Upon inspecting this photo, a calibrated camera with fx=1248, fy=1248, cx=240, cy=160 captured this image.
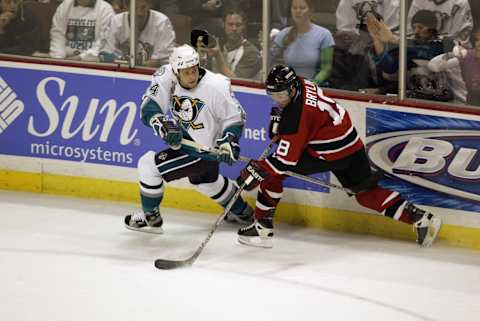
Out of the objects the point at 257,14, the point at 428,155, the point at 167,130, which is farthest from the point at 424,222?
the point at 257,14

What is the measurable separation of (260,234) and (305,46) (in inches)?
41.8

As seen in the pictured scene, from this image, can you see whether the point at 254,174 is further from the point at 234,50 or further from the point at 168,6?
the point at 168,6

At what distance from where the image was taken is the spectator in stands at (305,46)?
6520 millimetres

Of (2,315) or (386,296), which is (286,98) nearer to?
(386,296)

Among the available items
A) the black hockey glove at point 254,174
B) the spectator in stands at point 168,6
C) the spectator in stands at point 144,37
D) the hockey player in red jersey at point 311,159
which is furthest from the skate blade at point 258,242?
the spectator in stands at point 168,6

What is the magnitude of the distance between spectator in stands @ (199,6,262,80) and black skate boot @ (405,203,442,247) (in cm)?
118

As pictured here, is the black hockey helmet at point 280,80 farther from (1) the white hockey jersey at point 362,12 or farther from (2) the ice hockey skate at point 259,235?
(2) the ice hockey skate at point 259,235

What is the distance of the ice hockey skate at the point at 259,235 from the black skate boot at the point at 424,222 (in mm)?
694

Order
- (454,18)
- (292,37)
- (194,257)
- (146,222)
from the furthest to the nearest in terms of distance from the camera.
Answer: (292,37) → (146,222) → (454,18) → (194,257)

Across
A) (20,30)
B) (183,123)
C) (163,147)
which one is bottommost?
(163,147)

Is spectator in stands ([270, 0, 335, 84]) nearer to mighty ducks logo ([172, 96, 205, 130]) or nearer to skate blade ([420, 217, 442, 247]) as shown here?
mighty ducks logo ([172, 96, 205, 130])

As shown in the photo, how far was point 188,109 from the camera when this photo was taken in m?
6.36

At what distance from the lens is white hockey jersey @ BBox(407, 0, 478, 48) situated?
5992 millimetres

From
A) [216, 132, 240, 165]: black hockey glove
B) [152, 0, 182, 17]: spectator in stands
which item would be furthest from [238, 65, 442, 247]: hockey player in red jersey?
[152, 0, 182, 17]: spectator in stands
